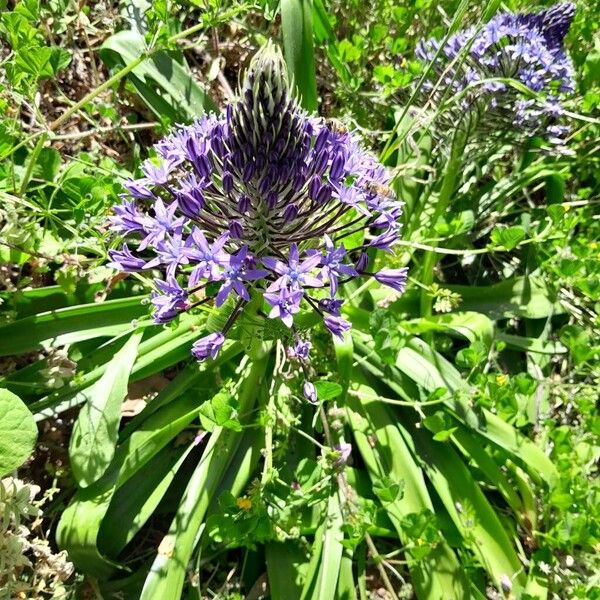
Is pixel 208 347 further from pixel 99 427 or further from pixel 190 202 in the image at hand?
pixel 99 427

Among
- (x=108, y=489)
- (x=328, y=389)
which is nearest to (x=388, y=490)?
(x=328, y=389)

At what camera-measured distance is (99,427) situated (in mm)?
2160

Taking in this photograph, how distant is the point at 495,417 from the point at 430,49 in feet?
5.57

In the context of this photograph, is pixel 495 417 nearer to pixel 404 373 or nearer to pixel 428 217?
pixel 404 373

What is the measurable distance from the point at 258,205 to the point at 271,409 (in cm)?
75

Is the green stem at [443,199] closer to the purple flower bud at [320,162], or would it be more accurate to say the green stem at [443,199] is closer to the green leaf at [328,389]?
the green leaf at [328,389]

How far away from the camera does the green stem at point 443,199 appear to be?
271 cm

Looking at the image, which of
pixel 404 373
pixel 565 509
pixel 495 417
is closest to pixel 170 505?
pixel 404 373

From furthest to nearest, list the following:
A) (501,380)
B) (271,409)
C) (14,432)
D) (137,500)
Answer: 1. (501,380)
2. (137,500)
3. (271,409)
4. (14,432)

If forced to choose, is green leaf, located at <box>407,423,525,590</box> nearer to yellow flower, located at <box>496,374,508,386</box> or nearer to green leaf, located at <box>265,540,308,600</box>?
yellow flower, located at <box>496,374,508,386</box>

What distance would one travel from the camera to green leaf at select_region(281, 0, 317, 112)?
2553mm

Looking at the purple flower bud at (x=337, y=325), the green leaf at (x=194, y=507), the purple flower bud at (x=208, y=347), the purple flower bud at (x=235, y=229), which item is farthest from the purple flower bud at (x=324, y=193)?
the green leaf at (x=194, y=507)

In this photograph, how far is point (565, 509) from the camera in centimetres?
240

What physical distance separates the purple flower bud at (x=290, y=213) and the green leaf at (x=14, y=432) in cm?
99
